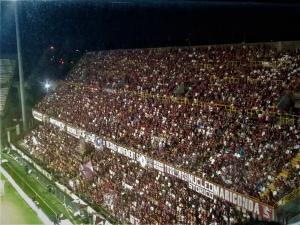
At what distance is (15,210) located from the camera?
17.7 metres

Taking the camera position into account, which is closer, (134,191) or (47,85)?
(134,191)

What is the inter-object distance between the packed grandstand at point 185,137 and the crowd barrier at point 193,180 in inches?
1.4

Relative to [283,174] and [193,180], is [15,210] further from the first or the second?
[283,174]

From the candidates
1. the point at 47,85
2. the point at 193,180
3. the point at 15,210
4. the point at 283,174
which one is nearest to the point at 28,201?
the point at 15,210

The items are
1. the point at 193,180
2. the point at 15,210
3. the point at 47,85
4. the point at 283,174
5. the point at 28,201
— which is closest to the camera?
the point at 283,174

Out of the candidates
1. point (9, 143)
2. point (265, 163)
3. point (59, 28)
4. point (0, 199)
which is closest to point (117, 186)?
point (0, 199)

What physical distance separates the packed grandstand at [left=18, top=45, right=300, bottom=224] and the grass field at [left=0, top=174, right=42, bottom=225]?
7.55 ft

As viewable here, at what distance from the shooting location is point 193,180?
1349cm

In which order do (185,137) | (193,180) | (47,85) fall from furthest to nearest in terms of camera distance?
(47,85) → (185,137) → (193,180)

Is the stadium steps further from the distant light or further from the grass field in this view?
the distant light

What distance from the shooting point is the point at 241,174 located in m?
12.1

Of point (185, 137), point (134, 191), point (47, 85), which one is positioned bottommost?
point (134, 191)

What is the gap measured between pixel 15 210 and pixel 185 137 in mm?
8314

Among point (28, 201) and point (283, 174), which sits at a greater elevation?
point (283, 174)
